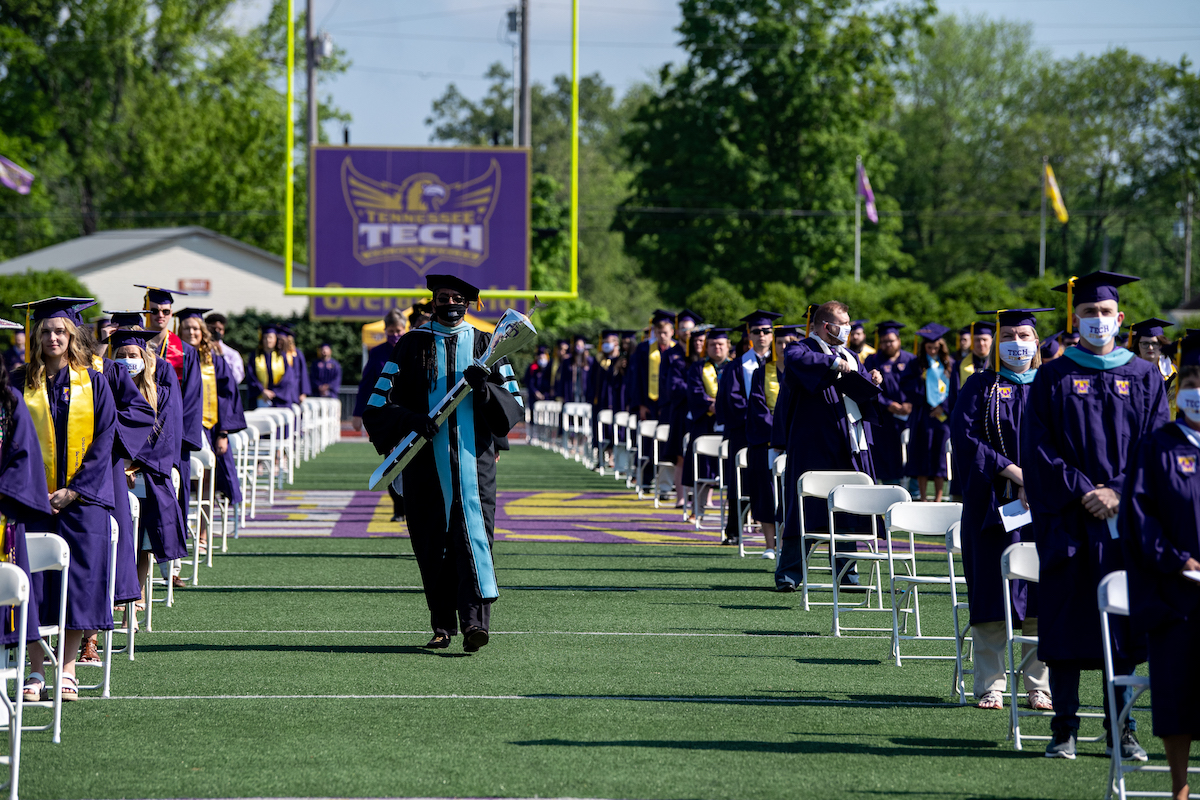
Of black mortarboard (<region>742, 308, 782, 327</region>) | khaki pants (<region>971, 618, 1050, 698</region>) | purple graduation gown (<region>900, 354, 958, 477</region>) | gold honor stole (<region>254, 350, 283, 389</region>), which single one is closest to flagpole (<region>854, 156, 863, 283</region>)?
gold honor stole (<region>254, 350, 283, 389</region>)

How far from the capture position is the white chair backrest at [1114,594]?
5.04 meters

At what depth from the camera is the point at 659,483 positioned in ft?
60.5

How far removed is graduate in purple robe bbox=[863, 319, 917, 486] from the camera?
17469 millimetres

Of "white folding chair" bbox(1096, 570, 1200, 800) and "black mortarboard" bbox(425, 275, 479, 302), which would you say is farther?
"black mortarboard" bbox(425, 275, 479, 302)

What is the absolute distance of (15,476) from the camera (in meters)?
5.80

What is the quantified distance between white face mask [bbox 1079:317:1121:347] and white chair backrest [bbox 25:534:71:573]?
402 centimetres

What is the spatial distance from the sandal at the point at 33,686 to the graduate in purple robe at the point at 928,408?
38.6 ft

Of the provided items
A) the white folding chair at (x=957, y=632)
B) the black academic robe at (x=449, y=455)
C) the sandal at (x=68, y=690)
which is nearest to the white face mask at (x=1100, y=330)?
the white folding chair at (x=957, y=632)

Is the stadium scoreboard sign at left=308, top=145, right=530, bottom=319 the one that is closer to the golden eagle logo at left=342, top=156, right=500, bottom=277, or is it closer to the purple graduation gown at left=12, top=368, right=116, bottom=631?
the golden eagle logo at left=342, top=156, right=500, bottom=277

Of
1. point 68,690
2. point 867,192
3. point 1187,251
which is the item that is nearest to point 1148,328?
point 68,690

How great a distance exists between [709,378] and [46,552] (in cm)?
1015

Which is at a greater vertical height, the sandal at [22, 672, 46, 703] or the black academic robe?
the black academic robe

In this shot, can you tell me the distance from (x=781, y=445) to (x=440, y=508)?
11.4 feet

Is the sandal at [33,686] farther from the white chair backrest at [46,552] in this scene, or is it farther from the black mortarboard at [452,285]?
the black mortarboard at [452,285]
